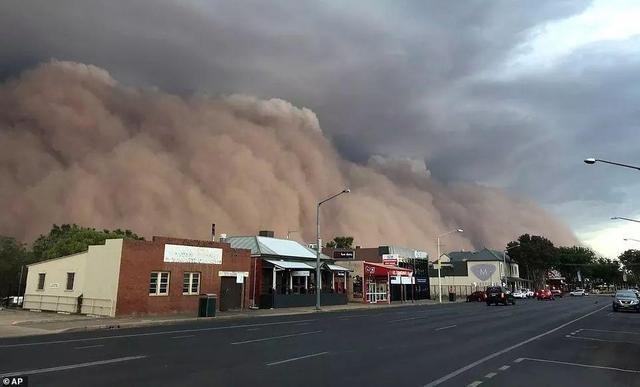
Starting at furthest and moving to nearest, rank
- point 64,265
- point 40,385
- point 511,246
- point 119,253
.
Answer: point 511,246 → point 64,265 → point 119,253 → point 40,385

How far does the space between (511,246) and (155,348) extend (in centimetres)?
11195

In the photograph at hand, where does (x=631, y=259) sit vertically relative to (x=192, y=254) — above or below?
above

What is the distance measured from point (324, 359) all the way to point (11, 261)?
62675 mm

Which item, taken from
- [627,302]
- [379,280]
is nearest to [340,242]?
[379,280]

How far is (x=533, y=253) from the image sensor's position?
109438mm

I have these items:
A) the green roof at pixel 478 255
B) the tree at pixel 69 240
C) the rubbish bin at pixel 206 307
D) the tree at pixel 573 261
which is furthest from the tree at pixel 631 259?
the rubbish bin at pixel 206 307

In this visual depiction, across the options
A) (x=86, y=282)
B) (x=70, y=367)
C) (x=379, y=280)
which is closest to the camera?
(x=70, y=367)

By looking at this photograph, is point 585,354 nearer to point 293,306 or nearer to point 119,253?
point 119,253

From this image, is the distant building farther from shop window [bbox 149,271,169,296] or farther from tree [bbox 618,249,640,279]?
shop window [bbox 149,271,169,296]

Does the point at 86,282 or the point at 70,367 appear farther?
the point at 86,282

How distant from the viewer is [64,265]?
108 feet

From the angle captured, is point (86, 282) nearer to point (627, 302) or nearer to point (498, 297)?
point (498, 297)

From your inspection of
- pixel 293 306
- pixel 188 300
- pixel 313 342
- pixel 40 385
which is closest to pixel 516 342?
pixel 313 342

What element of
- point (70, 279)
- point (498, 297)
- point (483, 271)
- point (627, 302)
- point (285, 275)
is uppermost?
point (483, 271)
